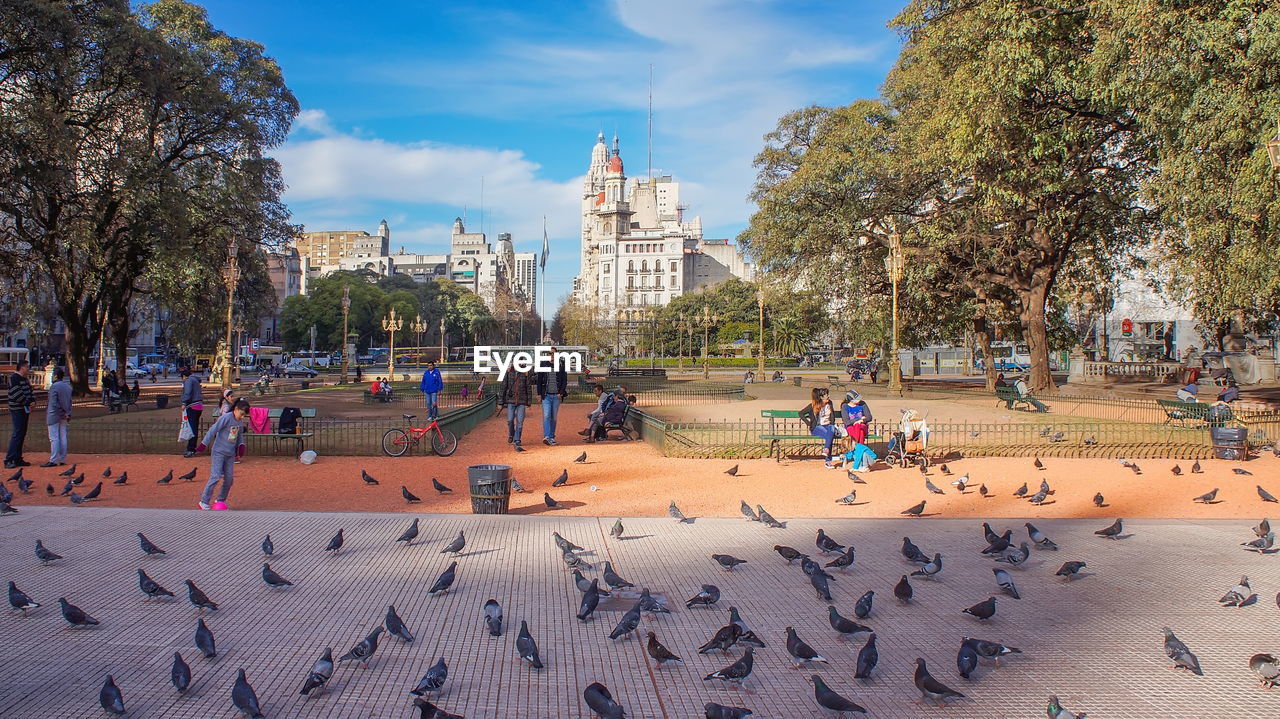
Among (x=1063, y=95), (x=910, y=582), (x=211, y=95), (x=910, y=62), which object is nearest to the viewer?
(x=910, y=582)

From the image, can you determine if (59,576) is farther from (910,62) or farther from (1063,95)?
(910,62)

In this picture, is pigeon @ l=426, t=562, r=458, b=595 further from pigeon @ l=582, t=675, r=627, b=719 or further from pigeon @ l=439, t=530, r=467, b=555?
pigeon @ l=582, t=675, r=627, b=719

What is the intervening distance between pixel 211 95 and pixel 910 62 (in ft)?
75.9

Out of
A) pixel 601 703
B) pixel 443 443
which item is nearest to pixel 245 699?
pixel 601 703

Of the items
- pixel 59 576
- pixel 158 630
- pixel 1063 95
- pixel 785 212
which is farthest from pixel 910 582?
pixel 785 212

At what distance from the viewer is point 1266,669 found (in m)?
4.87

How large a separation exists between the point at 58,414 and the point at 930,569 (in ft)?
43.2

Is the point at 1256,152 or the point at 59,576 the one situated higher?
the point at 1256,152

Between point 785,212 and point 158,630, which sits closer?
point 158,630

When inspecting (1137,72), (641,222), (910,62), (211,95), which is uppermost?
(641,222)

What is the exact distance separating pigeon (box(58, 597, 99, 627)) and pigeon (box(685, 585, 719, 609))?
4046 millimetres

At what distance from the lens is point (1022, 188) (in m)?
23.7

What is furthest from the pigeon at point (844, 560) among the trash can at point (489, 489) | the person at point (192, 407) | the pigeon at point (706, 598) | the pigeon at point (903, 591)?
the person at point (192, 407)

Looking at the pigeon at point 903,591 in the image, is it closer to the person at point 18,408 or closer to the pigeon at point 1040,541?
the pigeon at point 1040,541
